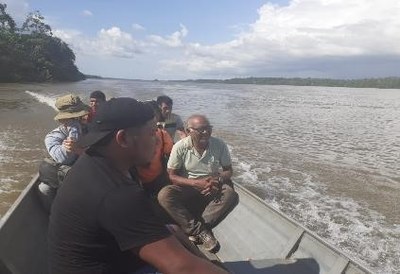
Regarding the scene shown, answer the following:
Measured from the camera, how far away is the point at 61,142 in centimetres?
467

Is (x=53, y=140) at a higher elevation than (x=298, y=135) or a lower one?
higher

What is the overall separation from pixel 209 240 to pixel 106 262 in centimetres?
305

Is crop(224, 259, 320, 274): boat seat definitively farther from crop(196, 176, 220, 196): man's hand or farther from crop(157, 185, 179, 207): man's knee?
crop(157, 185, 179, 207): man's knee

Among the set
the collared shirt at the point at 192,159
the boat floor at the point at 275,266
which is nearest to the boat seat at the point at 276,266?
the boat floor at the point at 275,266

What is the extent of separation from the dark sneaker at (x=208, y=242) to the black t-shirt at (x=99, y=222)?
2.90 meters

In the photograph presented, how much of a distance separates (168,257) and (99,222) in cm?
29

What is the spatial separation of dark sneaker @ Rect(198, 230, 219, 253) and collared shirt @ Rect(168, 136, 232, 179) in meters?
0.63

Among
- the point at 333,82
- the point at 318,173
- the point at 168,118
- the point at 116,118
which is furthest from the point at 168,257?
the point at 333,82

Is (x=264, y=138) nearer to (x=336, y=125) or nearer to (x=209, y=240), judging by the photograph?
(x=336, y=125)

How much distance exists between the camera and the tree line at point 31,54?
54188 mm

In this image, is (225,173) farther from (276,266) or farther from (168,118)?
(168,118)

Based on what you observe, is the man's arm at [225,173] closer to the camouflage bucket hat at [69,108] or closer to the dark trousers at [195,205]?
the dark trousers at [195,205]

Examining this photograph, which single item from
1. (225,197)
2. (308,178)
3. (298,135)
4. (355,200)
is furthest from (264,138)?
(225,197)

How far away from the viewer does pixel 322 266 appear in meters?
3.87
